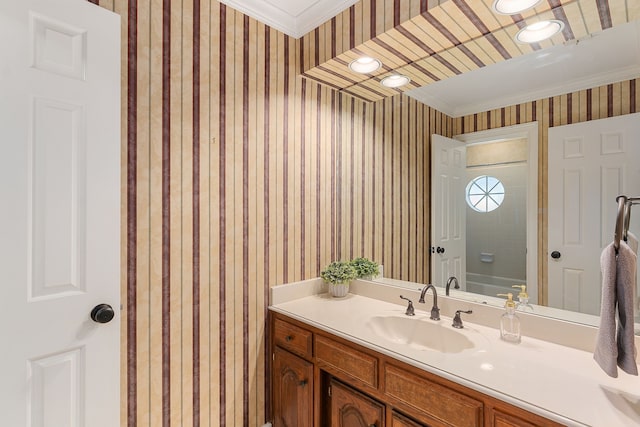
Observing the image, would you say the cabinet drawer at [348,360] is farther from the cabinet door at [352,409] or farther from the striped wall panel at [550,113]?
the striped wall panel at [550,113]

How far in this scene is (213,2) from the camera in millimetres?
1576

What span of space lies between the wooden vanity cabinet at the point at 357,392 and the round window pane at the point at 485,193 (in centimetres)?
87

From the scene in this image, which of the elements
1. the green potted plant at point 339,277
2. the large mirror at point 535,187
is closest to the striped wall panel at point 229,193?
the green potted plant at point 339,277

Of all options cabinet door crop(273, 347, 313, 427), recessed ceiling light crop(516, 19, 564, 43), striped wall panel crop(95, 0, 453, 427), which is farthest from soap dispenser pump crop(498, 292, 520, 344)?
recessed ceiling light crop(516, 19, 564, 43)

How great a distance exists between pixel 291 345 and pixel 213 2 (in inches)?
73.3

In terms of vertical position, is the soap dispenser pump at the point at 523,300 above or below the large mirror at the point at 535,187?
below

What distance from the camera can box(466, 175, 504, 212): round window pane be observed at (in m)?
1.50
